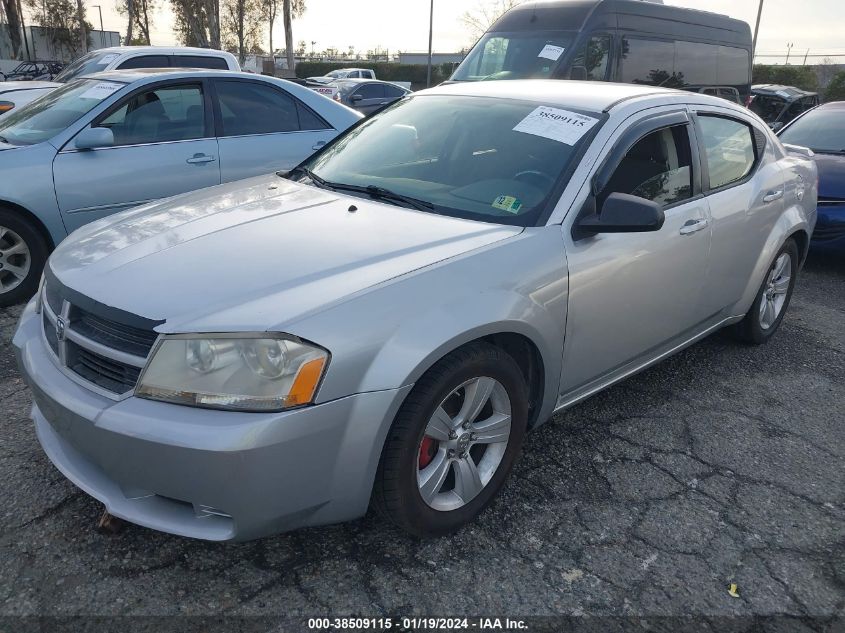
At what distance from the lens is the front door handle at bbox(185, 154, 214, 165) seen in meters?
5.14

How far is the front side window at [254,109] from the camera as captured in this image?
5.45 meters

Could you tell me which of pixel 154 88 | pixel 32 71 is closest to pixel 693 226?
pixel 154 88

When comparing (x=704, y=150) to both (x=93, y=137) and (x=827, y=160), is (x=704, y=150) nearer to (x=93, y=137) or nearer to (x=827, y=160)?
(x=93, y=137)

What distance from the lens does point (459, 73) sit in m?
9.18

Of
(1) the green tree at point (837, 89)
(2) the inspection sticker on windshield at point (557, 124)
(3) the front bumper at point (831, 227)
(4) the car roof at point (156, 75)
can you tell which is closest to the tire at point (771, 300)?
(2) the inspection sticker on windshield at point (557, 124)

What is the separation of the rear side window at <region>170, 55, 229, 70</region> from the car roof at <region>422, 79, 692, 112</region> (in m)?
6.78

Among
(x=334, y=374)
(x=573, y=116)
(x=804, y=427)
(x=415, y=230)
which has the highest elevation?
(x=573, y=116)

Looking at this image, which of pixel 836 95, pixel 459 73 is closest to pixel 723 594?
pixel 459 73

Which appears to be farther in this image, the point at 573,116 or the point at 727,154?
the point at 727,154

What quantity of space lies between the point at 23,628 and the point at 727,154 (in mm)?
3738

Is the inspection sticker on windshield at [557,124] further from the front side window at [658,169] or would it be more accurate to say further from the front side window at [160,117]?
the front side window at [160,117]

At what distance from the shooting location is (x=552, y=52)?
845 centimetres

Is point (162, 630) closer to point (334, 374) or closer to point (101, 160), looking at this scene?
point (334, 374)

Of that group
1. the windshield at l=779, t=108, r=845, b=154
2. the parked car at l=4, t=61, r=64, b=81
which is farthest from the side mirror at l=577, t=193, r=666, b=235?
the parked car at l=4, t=61, r=64, b=81
